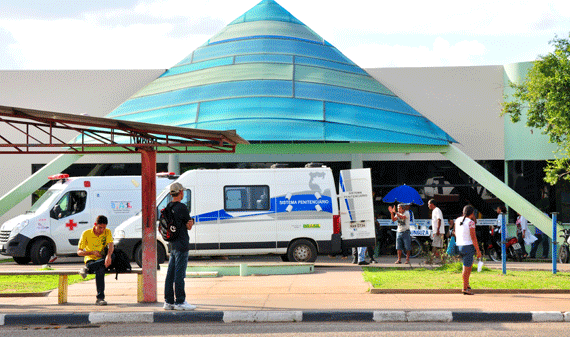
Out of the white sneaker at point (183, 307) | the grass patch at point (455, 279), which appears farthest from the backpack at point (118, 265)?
the grass patch at point (455, 279)

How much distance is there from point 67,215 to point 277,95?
23.7ft

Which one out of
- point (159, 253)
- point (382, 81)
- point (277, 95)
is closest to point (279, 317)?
point (159, 253)

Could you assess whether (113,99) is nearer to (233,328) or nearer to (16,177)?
(16,177)

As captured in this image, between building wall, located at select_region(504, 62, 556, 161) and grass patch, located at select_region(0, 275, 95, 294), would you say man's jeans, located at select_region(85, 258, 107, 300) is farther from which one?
building wall, located at select_region(504, 62, 556, 161)

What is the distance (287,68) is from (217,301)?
13175 mm

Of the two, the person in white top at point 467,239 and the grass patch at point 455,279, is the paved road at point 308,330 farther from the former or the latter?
the grass patch at point 455,279

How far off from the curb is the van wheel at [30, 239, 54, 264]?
10.1 meters

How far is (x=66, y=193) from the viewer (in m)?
19.5

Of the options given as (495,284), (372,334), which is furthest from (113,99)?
(372,334)

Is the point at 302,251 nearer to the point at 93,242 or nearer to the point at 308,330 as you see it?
the point at 93,242

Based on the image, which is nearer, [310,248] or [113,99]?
[310,248]

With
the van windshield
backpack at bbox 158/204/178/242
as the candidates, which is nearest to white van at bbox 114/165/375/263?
the van windshield

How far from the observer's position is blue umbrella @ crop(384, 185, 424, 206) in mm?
21812

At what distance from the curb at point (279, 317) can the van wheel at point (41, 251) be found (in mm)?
10095
